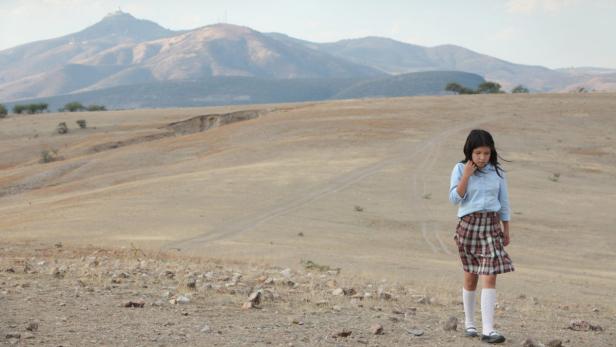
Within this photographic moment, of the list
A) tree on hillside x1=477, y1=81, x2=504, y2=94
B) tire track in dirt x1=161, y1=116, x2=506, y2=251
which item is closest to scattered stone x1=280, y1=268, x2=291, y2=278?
tire track in dirt x1=161, y1=116, x2=506, y2=251

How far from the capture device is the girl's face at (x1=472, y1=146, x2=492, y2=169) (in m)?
7.26

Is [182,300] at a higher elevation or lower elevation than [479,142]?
lower

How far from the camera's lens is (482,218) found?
24.1 feet

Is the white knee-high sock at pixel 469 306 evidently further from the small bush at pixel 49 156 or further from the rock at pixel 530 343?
the small bush at pixel 49 156

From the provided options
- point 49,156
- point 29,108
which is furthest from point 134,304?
point 29,108

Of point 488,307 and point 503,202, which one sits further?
point 503,202

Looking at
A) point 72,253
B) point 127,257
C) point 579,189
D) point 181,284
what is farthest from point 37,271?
point 579,189

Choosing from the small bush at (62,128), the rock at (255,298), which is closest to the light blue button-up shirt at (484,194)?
the rock at (255,298)

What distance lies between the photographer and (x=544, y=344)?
7355 mm

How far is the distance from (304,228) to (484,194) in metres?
14.4

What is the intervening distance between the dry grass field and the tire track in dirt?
0.38ft

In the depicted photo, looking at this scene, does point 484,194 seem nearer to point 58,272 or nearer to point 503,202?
point 503,202

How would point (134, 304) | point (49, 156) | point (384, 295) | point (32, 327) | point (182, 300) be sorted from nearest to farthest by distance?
point (32, 327) < point (134, 304) < point (182, 300) < point (384, 295) < point (49, 156)

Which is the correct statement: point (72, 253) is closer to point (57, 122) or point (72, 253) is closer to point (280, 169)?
point (280, 169)
